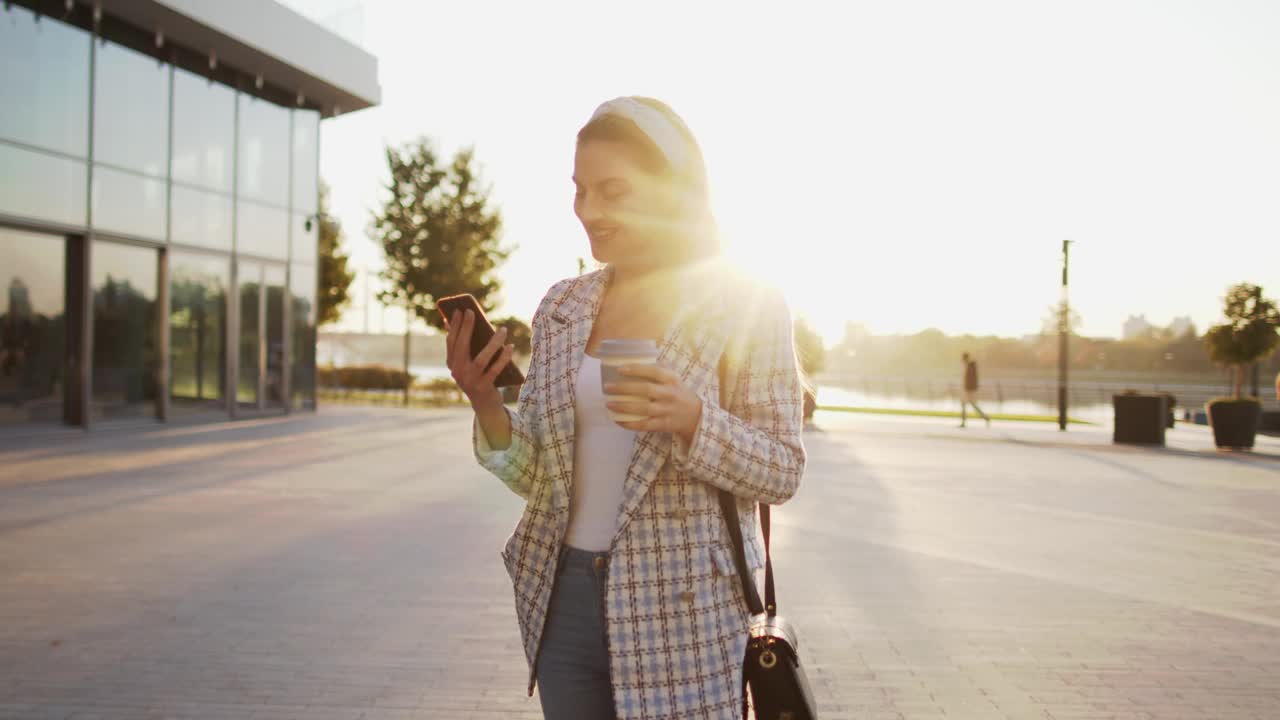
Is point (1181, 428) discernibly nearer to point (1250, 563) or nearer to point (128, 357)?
point (1250, 563)

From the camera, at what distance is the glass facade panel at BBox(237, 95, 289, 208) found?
20.2 metres

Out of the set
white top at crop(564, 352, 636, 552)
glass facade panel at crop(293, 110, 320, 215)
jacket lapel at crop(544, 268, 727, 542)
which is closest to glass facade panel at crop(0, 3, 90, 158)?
glass facade panel at crop(293, 110, 320, 215)

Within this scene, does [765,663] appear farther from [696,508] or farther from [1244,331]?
[1244,331]

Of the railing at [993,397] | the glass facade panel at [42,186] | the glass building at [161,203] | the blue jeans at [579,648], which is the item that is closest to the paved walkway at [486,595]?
the blue jeans at [579,648]

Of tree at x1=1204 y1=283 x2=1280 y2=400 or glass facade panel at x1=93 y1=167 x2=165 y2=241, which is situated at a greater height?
glass facade panel at x1=93 y1=167 x2=165 y2=241

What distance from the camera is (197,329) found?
746 inches

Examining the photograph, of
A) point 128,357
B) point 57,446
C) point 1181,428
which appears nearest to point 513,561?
point 57,446

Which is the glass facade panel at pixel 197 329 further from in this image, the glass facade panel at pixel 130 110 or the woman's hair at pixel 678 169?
the woman's hair at pixel 678 169

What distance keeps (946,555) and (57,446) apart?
13215 millimetres

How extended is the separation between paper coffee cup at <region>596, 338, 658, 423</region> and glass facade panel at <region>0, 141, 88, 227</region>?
16.9 meters

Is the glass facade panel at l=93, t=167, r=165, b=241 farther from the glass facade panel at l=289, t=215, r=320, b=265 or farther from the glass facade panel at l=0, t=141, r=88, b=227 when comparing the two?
the glass facade panel at l=289, t=215, r=320, b=265

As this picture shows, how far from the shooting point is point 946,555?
7.06 m

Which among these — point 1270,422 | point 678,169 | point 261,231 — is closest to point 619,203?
point 678,169

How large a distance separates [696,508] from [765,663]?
0.33 metres
